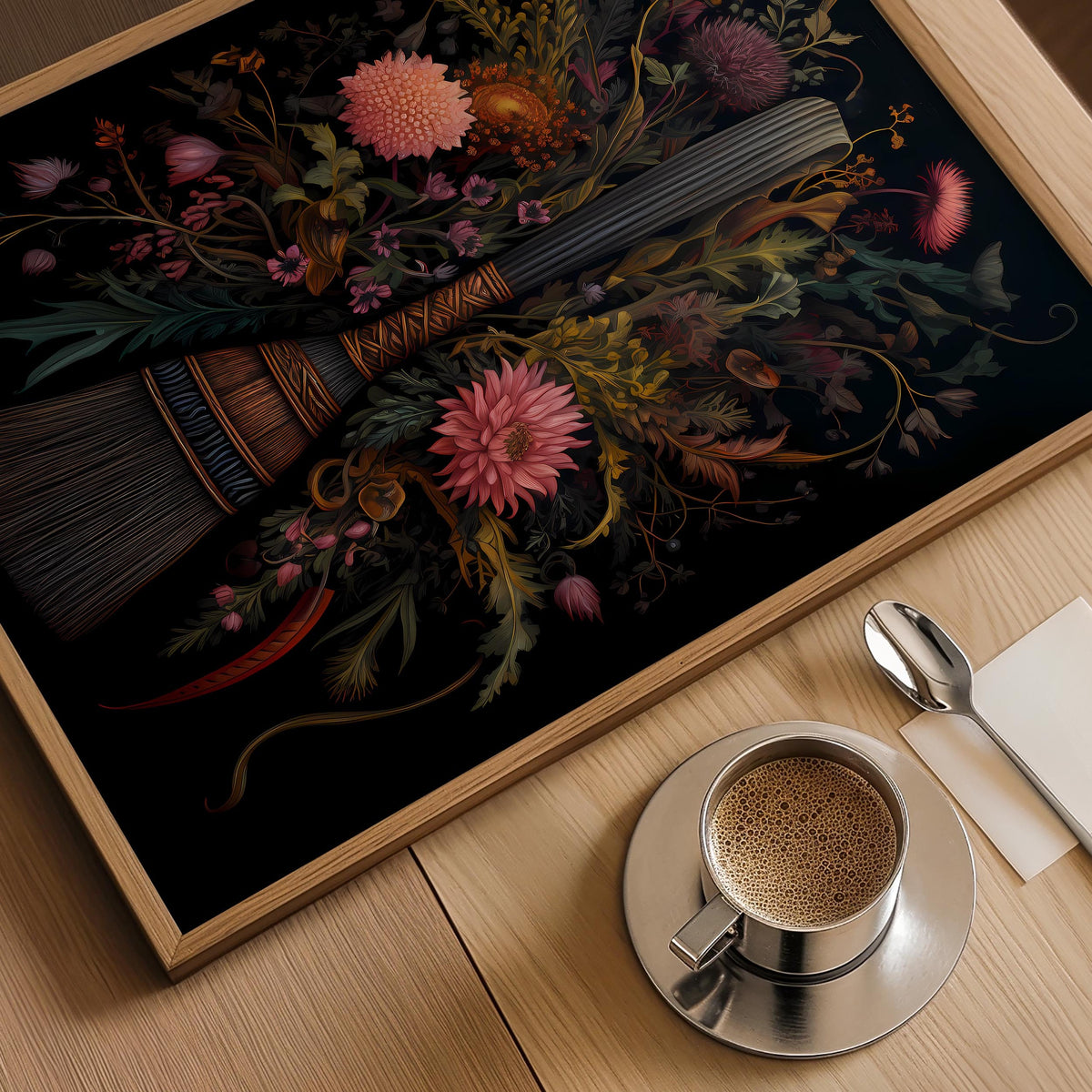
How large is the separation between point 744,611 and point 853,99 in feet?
1.57

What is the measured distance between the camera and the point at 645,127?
0.79 m

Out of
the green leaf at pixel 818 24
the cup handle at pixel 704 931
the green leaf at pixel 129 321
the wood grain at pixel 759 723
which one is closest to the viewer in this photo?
the cup handle at pixel 704 931

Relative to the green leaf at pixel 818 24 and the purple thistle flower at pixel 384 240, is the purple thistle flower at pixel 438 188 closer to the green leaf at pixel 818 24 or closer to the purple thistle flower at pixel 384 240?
the purple thistle flower at pixel 384 240

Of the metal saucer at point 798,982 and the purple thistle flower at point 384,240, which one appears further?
the purple thistle flower at point 384,240

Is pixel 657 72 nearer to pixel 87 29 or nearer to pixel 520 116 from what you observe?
pixel 520 116

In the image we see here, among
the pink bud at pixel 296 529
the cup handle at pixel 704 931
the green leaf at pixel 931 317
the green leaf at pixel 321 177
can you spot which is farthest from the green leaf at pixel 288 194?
the cup handle at pixel 704 931

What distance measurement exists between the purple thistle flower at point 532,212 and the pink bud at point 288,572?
344mm

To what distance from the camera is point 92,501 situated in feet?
2.25

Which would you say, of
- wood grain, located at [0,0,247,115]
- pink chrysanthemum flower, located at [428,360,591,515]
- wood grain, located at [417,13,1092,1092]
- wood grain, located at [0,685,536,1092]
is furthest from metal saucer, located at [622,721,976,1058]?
wood grain, located at [0,0,247,115]

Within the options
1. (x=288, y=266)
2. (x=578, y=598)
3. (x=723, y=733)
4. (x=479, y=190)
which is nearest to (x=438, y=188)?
(x=479, y=190)

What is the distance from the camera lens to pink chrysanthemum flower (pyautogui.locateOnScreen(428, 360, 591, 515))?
2.27ft

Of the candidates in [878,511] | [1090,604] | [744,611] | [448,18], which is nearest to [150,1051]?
[744,611]

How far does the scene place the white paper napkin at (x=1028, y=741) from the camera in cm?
65

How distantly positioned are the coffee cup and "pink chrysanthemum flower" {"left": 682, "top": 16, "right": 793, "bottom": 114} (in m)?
0.57
